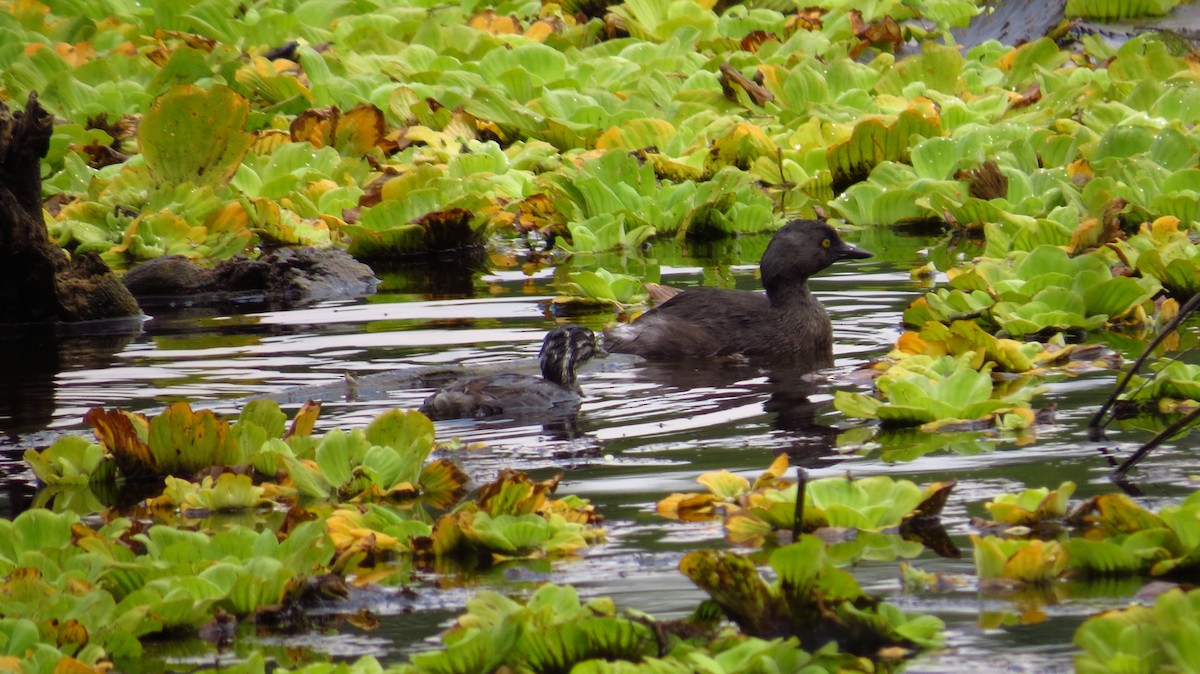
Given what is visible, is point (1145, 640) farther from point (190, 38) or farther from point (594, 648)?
point (190, 38)

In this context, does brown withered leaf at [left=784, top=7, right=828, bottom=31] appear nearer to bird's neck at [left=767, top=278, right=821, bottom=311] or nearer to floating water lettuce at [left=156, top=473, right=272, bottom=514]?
bird's neck at [left=767, top=278, right=821, bottom=311]

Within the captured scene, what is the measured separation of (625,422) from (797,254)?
8.44ft

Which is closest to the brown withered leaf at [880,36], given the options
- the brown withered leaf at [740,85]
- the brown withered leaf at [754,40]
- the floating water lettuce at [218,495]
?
the brown withered leaf at [754,40]

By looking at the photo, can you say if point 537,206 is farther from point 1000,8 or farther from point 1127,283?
point 1000,8

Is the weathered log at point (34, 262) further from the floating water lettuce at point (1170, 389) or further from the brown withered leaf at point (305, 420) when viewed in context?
the floating water lettuce at point (1170, 389)

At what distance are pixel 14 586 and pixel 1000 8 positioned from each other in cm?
1279

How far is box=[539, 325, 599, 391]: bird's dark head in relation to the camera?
7.53 m

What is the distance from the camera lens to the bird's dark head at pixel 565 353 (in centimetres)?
753

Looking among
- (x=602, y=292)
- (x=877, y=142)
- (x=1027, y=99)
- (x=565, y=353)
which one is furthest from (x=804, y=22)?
(x=565, y=353)

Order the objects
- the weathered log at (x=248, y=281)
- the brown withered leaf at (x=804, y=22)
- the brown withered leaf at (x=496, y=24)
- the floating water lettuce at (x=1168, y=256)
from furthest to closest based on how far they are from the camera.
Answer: the brown withered leaf at (x=496, y=24) < the brown withered leaf at (x=804, y=22) < the weathered log at (x=248, y=281) < the floating water lettuce at (x=1168, y=256)

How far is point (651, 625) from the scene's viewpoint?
144 inches

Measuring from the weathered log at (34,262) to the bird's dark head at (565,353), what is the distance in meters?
2.90

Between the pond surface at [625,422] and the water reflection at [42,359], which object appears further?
the water reflection at [42,359]

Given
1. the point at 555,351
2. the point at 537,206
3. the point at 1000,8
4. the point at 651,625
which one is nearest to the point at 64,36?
the point at 537,206
